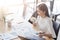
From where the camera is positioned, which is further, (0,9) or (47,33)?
(47,33)

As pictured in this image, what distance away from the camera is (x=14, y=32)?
1.01 meters

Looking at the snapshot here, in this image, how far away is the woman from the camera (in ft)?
3.48

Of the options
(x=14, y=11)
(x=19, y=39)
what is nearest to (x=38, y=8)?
(x=14, y=11)

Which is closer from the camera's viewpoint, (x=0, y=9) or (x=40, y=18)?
(x=0, y=9)

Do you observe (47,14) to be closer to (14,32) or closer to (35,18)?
(35,18)

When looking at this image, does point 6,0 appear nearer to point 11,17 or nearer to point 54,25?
point 11,17

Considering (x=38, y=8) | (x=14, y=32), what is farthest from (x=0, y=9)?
(x=38, y=8)

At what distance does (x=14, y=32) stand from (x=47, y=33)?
30 cm

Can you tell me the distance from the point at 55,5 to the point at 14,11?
39 centimetres

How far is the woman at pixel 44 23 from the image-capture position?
1.06 metres

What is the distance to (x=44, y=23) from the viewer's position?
3.56 feet

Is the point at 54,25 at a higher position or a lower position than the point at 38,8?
lower

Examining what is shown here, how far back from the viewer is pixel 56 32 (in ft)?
3.66

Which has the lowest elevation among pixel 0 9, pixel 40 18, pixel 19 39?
pixel 19 39
